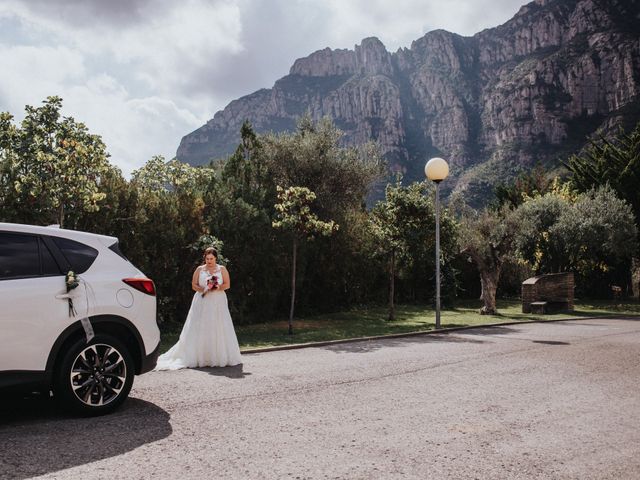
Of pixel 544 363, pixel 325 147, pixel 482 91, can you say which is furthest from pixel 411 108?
pixel 544 363

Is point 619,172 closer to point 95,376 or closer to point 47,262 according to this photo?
point 95,376

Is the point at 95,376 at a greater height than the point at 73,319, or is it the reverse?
the point at 73,319

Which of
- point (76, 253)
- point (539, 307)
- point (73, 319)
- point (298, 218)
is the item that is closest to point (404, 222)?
point (298, 218)

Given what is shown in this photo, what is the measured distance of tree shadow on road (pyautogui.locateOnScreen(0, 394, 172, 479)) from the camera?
142 inches

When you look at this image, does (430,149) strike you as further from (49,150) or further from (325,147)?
(49,150)

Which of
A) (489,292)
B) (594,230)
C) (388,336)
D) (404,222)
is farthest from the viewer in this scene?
(594,230)

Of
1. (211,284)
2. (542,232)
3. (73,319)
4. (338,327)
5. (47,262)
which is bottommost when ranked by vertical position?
(338,327)

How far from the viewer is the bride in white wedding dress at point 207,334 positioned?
7.81 metres

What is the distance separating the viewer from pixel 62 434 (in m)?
4.25

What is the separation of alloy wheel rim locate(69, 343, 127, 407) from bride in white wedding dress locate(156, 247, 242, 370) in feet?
8.66

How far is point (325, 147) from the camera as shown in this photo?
2189 centimetres

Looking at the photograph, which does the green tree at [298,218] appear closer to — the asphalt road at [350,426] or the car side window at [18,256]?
the asphalt road at [350,426]

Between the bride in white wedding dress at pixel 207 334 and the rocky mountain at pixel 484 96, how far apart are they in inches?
3344

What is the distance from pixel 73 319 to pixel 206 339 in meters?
3.30
